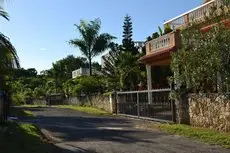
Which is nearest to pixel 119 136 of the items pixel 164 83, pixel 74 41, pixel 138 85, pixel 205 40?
pixel 205 40

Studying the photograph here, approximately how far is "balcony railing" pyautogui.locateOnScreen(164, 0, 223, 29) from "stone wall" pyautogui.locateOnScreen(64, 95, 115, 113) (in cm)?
620

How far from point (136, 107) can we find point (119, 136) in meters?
9.19

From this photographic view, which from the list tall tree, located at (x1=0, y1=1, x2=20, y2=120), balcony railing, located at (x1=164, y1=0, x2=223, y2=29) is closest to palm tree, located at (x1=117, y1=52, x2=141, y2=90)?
balcony railing, located at (x1=164, y1=0, x2=223, y2=29)

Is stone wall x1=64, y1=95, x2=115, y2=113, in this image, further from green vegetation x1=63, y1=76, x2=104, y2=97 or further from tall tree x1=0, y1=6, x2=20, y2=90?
tall tree x1=0, y1=6, x2=20, y2=90

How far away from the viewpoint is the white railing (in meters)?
25.7

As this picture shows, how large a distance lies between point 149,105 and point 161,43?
5698mm

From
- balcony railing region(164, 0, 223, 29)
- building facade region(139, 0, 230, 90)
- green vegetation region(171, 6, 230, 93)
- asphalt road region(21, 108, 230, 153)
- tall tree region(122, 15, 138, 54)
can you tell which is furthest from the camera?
tall tree region(122, 15, 138, 54)

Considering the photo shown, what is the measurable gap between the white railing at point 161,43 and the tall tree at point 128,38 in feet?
51.7

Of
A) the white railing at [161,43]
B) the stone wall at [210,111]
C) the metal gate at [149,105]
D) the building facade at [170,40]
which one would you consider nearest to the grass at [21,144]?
the stone wall at [210,111]

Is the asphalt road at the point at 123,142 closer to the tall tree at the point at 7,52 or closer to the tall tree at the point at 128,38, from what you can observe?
the tall tree at the point at 7,52

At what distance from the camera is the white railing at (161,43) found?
25.7 metres

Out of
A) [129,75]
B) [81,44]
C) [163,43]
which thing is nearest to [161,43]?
[163,43]

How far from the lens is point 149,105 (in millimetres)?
22344

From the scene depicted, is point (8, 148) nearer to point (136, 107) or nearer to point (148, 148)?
point (148, 148)
